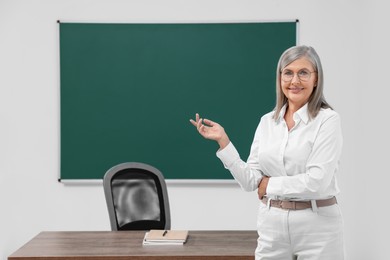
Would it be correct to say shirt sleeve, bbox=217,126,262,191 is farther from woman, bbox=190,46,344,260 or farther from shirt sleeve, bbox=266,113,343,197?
shirt sleeve, bbox=266,113,343,197

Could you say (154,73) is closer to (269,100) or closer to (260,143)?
(269,100)

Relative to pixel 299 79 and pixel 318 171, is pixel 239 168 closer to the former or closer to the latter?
pixel 318 171

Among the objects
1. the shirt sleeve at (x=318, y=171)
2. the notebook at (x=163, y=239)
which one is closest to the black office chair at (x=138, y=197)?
the notebook at (x=163, y=239)

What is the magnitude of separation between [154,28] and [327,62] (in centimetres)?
153

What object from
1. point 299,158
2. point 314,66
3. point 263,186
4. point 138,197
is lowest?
point 138,197

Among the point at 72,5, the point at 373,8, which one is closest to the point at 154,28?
the point at 72,5

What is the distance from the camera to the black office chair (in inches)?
134

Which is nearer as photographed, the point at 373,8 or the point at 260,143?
the point at 260,143

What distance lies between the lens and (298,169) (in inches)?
86.0

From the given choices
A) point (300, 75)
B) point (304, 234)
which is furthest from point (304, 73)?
point (304, 234)

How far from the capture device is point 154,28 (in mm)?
4516

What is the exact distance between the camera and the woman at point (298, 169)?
208 cm

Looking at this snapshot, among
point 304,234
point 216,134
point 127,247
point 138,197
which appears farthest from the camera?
point 138,197

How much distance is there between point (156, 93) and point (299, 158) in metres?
2.55
